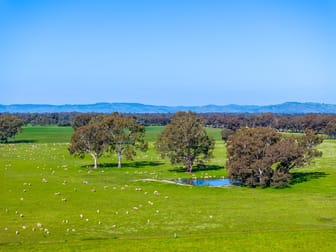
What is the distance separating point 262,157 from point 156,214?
94.8ft

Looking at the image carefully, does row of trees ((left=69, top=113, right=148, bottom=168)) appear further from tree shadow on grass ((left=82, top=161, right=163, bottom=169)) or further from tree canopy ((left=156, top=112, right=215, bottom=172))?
tree canopy ((left=156, top=112, right=215, bottom=172))

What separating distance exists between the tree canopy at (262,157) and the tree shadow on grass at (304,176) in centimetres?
251

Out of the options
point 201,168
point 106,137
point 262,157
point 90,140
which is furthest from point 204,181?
point 90,140

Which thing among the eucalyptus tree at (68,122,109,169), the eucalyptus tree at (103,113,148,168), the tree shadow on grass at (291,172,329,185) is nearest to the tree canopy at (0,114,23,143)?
the eucalyptus tree at (68,122,109,169)

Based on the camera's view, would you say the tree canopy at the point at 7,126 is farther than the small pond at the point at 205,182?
Yes

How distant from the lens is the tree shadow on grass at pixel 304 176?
75.7 meters

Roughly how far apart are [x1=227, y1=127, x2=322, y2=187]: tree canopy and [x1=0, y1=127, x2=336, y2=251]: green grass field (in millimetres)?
2739

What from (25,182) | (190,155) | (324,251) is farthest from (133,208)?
(190,155)

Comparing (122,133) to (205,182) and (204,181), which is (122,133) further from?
(205,182)

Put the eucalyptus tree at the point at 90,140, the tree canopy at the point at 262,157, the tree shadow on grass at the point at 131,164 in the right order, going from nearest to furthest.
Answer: the tree canopy at the point at 262,157, the eucalyptus tree at the point at 90,140, the tree shadow on grass at the point at 131,164

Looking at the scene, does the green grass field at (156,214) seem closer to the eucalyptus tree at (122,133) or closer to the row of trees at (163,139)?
the row of trees at (163,139)

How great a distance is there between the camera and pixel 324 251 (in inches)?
1423

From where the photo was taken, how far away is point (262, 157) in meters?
72.9

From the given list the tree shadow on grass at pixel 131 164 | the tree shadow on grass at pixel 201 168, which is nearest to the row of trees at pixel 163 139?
the tree shadow on grass at pixel 201 168
